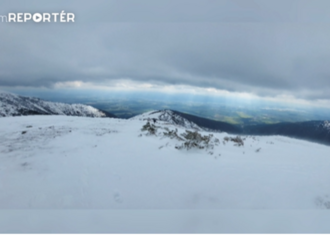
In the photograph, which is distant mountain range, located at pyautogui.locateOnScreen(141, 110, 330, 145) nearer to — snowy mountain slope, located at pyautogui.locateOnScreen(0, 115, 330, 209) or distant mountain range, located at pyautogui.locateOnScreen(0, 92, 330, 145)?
distant mountain range, located at pyautogui.locateOnScreen(0, 92, 330, 145)

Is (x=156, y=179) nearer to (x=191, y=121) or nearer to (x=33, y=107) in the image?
(x=191, y=121)

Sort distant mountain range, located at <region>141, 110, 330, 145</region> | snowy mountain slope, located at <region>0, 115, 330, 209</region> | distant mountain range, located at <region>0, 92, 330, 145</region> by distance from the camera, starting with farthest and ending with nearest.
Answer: distant mountain range, located at <region>141, 110, 330, 145</region>, distant mountain range, located at <region>0, 92, 330, 145</region>, snowy mountain slope, located at <region>0, 115, 330, 209</region>

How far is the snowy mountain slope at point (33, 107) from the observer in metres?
57.9

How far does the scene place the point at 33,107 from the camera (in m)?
72.4

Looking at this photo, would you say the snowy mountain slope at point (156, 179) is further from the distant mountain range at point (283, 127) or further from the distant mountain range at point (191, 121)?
the distant mountain range at point (283, 127)

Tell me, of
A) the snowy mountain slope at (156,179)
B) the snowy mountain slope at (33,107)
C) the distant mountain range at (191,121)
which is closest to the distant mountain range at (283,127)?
the distant mountain range at (191,121)

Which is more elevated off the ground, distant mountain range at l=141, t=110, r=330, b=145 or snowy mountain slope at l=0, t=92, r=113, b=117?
snowy mountain slope at l=0, t=92, r=113, b=117

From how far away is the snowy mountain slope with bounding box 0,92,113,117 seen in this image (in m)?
57.9

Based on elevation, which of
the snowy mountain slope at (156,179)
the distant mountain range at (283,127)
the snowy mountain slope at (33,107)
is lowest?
the distant mountain range at (283,127)

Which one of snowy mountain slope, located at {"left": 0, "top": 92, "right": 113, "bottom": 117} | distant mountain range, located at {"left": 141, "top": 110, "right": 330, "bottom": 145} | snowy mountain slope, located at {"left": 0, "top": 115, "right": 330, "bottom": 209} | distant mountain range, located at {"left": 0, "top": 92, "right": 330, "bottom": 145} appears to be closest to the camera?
snowy mountain slope, located at {"left": 0, "top": 115, "right": 330, "bottom": 209}

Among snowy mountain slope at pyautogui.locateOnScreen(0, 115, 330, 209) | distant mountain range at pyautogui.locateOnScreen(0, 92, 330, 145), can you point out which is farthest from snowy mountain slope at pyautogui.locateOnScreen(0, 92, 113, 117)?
snowy mountain slope at pyautogui.locateOnScreen(0, 115, 330, 209)

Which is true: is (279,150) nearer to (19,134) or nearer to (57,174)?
(57,174)

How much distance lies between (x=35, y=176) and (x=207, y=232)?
3057 mm

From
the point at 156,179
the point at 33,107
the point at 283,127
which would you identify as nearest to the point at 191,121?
the point at 283,127
